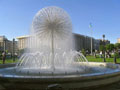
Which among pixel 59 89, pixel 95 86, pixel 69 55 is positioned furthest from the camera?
pixel 69 55

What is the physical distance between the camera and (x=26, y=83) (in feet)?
18.7

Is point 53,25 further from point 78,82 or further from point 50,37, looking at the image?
point 78,82

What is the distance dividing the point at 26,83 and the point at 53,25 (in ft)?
16.9

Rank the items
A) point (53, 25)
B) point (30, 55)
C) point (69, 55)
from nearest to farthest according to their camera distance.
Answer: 1. point (53, 25)
2. point (30, 55)
3. point (69, 55)

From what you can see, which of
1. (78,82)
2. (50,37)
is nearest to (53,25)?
(50,37)

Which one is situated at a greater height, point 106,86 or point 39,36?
point 39,36

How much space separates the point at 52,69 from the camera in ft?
31.7

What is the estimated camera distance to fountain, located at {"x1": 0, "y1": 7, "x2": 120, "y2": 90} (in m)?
5.69

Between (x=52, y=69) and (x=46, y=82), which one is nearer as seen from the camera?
(x=46, y=82)

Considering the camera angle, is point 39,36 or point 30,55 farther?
point 30,55

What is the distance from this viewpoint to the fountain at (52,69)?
18.7ft

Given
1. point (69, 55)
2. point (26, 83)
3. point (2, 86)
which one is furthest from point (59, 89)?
point (69, 55)

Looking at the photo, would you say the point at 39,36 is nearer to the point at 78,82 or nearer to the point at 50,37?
the point at 50,37

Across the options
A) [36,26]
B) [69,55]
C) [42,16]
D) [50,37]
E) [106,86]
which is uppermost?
[42,16]
